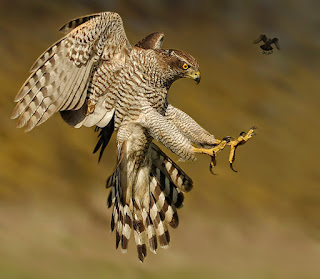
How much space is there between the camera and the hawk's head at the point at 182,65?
4843 millimetres

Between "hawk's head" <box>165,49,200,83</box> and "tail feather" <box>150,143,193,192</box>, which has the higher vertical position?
"hawk's head" <box>165,49,200,83</box>

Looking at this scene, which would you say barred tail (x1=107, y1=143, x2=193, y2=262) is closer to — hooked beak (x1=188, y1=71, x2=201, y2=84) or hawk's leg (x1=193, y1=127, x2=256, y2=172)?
hawk's leg (x1=193, y1=127, x2=256, y2=172)

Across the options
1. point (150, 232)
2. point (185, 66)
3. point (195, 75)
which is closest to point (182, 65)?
point (185, 66)

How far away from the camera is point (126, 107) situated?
493cm

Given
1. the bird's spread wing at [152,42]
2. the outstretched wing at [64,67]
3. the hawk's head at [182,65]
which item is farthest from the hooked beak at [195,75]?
the outstretched wing at [64,67]

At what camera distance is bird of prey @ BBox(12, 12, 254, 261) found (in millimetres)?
4668

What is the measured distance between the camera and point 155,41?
5230 mm

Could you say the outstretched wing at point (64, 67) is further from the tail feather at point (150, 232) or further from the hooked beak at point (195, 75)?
the tail feather at point (150, 232)

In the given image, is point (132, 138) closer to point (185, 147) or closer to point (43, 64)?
point (185, 147)

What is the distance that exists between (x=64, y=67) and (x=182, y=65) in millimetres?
859

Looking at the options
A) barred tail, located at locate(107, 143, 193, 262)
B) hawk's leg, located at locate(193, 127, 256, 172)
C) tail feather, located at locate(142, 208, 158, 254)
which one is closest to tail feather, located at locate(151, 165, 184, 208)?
barred tail, located at locate(107, 143, 193, 262)

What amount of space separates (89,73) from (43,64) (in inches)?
13.6

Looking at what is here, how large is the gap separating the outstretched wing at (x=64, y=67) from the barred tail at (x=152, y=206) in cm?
104

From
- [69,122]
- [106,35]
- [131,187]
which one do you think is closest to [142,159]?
[131,187]
